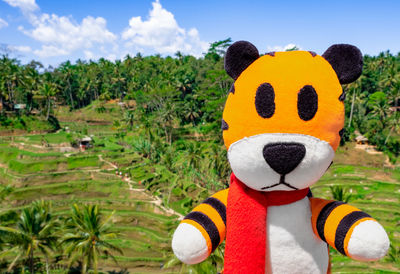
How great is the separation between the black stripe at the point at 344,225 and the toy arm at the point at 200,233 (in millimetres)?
1148

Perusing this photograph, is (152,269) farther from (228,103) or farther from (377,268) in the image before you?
(228,103)

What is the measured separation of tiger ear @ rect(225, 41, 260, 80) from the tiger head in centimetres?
2

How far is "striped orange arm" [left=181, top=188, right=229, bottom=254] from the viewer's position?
111 inches

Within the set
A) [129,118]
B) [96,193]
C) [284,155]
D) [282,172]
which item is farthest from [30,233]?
[129,118]

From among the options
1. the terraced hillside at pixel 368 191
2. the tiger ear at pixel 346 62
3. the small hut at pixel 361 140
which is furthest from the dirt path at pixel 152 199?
the small hut at pixel 361 140

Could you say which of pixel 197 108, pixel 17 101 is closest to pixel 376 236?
pixel 197 108

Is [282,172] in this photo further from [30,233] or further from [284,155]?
[30,233]

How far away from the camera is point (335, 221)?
101 inches

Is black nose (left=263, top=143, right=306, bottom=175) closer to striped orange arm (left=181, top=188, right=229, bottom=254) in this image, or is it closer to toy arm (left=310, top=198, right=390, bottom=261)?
toy arm (left=310, top=198, right=390, bottom=261)

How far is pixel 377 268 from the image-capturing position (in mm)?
15047

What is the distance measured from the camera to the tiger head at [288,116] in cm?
247

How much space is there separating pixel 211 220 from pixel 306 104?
1.56 m

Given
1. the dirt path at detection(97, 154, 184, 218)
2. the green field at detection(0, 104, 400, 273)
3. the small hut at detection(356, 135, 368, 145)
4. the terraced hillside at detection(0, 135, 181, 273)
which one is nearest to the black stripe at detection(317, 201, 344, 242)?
the green field at detection(0, 104, 400, 273)

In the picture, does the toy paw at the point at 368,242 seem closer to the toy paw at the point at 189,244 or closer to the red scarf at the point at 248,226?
the red scarf at the point at 248,226
